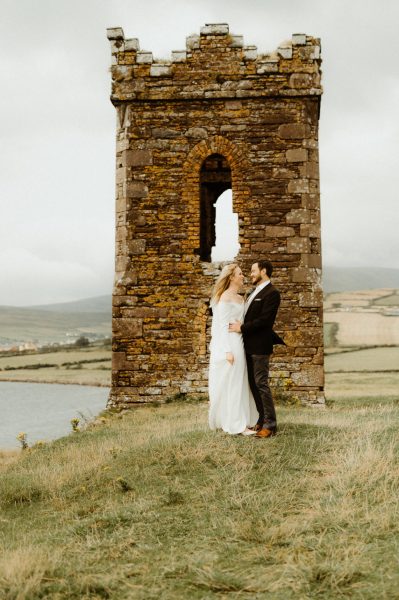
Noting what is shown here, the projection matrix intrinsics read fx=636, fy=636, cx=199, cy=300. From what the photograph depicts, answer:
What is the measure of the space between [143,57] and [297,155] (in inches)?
147

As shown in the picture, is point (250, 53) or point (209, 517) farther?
point (250, 53)

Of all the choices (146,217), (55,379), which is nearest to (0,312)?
(55,379)

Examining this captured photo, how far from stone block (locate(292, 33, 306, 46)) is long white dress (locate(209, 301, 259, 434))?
24.0 feet

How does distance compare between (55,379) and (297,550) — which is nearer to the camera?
(297,550)

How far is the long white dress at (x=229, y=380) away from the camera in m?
7.57

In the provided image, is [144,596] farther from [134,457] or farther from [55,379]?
[55,379]

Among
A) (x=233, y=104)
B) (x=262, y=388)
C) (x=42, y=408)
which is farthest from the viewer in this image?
(x=42, y=408)

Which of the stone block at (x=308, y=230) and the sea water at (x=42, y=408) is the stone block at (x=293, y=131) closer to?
the stone block at (x=308, y=230)

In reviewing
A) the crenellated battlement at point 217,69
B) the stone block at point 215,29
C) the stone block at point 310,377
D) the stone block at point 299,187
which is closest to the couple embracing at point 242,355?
the stone block at point 310,377

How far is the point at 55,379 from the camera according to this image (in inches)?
1166

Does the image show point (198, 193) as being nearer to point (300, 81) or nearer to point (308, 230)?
point (308, 230)

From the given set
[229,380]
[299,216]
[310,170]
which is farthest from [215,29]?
[229,380]

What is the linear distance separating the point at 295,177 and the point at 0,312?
134484 mm

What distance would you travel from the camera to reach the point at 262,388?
24.6 ft
